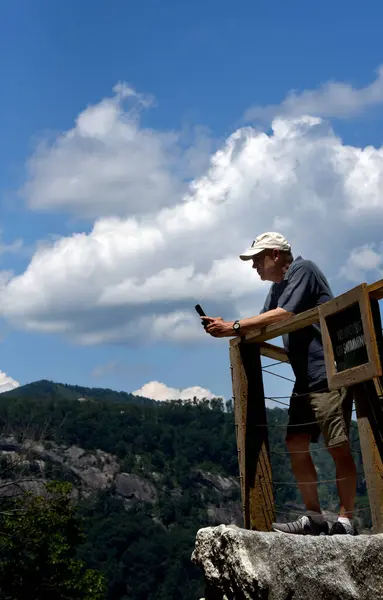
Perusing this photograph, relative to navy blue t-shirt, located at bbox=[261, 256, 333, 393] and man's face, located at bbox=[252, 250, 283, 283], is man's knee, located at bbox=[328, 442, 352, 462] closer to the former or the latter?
navy blue t-shirt, located at bbox=[261, 256, 333, 393]

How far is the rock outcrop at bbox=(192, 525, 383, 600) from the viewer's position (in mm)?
3229

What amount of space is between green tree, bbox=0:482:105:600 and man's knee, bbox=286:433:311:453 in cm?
2420

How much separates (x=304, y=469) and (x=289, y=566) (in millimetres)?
980

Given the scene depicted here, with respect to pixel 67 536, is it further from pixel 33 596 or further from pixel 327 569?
pixel 327 569

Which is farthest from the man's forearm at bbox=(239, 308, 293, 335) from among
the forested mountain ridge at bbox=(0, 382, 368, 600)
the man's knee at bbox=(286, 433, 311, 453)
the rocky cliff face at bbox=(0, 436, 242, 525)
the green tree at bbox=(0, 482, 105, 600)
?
the rocky cliff face at bbox=(0, 436, 242, 525)

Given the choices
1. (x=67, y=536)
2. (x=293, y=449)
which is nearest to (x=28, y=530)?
(x=67, y=536)

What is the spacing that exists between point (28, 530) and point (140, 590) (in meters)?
75.5

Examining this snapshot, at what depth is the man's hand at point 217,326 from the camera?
14.9ft

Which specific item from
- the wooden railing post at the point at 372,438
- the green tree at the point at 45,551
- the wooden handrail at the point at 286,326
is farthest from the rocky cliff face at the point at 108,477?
the wooden railing post at the point at 372,438

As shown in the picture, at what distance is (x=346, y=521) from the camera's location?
401cm

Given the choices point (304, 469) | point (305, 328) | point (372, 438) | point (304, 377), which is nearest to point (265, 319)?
point (305, 328)

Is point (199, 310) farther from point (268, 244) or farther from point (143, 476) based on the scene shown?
point (143, 476)

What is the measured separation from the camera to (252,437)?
15.4 ft

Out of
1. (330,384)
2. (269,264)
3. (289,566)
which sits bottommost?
(289,566)
